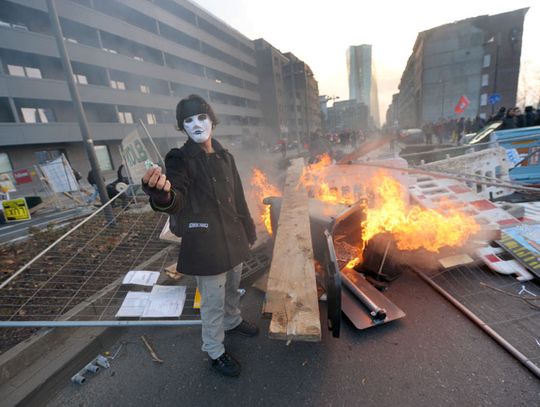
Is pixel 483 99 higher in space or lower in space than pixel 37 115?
lower

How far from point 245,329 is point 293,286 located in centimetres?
95

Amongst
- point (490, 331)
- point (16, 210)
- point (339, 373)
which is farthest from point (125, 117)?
point (490, 331)

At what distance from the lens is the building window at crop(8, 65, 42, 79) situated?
17438 millimetres

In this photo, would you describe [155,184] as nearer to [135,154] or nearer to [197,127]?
[197,127]

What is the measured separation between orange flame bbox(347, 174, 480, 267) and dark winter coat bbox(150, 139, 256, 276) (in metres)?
1.95

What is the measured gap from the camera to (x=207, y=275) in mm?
2117

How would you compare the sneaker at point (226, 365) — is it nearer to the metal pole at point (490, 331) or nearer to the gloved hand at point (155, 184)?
the gloved hand at point (155, 184)

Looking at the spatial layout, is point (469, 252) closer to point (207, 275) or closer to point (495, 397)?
point (495, 397)

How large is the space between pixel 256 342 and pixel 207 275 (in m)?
0.99

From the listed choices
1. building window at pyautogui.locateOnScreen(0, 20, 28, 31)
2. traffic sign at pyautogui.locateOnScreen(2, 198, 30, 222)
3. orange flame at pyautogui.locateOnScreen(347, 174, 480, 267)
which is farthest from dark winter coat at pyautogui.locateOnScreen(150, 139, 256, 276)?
building window at pyautogui.locateOnScreen(0, 20, 28, 31)

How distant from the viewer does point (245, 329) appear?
2.64 meters

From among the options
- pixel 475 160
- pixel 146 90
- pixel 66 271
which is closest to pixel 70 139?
pixel 146 90

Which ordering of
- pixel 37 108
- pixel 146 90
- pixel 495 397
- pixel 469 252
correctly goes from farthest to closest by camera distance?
pixel 146 90 < pixel 37 108 < pixel 469 252 < pixel 495 397

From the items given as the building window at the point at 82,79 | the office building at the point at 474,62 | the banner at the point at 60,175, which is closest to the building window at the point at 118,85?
the building window at the point at 82,79
